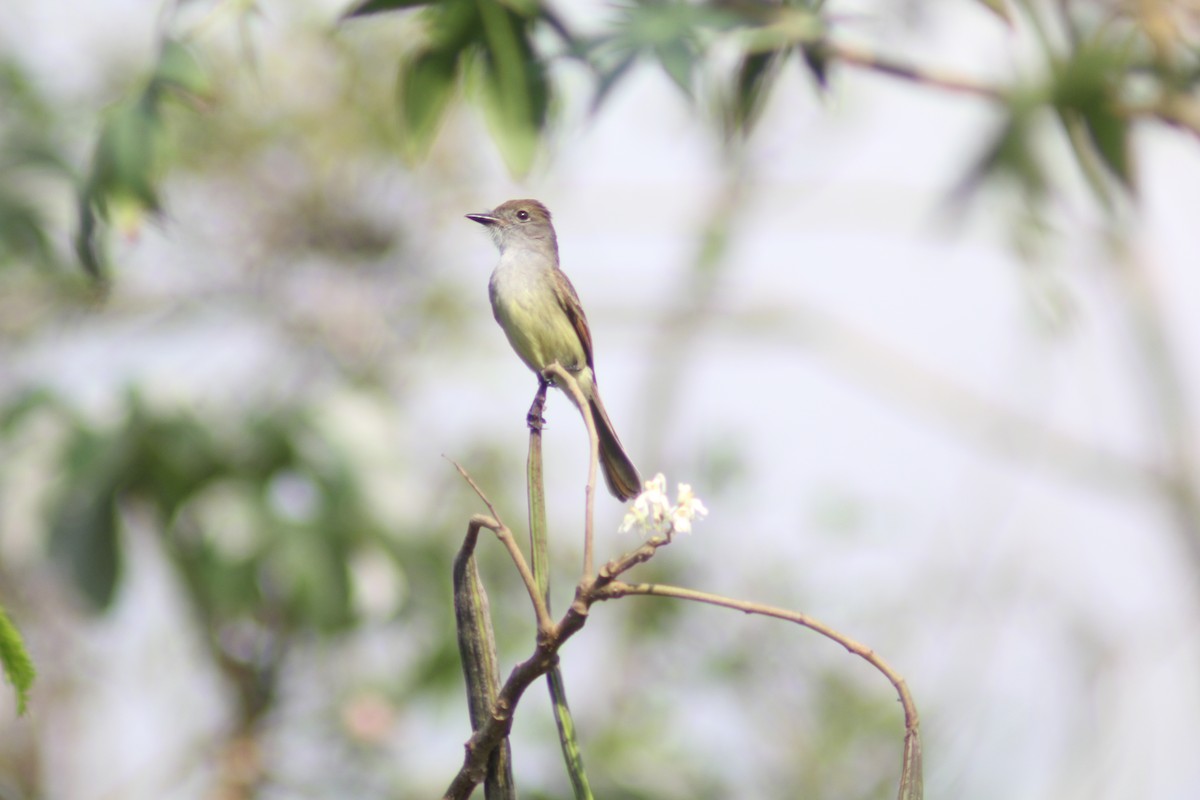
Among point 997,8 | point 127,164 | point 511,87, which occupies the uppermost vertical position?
point 997,8

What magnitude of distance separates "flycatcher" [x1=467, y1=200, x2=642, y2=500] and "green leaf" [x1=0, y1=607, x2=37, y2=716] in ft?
3.08

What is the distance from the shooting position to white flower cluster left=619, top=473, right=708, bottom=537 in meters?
1.14

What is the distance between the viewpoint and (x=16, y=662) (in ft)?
4.22

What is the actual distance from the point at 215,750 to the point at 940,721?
286 cm

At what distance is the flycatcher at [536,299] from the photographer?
2.34 m

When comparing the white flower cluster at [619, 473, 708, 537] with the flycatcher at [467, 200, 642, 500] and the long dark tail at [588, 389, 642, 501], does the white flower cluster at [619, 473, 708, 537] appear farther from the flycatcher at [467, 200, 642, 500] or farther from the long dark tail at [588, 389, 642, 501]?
the flycatcher at [467, 200, 642, 500]

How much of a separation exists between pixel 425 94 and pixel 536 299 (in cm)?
42

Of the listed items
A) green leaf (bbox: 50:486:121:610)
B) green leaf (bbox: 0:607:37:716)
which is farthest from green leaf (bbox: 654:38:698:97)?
green leaf (bbox: 50:486:121:610)

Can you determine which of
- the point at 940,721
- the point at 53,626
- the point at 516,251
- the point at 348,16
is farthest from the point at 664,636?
the point at 348,16

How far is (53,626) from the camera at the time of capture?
6.56 meters

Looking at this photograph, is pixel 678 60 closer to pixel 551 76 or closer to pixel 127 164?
pixel 551 76

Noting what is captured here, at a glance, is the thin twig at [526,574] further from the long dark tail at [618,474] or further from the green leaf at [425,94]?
the green leaf at [425,94]

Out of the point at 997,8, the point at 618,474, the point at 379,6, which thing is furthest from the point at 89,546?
the point at 997,8

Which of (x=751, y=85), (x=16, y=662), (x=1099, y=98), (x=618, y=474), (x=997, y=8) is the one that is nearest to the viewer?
(x=16, y=662)
